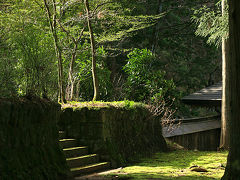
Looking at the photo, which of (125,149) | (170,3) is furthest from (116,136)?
(170,3)

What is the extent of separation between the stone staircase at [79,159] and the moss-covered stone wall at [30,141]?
2.17ft

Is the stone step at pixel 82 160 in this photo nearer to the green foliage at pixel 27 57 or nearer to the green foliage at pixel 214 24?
the green foliage at pixel 27 57

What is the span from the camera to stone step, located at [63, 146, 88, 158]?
6680 millimetres

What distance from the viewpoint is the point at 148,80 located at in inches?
475

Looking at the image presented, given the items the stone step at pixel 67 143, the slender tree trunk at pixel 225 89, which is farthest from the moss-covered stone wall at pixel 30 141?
the slender tree trunk at pixel 225 89

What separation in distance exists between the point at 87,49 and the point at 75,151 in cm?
565

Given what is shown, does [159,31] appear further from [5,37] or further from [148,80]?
[5,37]

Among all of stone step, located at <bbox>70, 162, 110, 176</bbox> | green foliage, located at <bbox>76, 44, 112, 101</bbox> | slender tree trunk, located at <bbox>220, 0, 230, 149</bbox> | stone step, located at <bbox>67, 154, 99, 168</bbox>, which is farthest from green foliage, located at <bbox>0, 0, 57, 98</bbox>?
slender tree trunk, located at <bbox>220, 0, 230, 149</bbox>

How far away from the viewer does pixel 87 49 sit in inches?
467

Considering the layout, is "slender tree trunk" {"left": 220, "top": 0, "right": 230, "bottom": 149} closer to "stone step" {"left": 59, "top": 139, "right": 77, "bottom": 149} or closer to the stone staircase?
the stone staircase

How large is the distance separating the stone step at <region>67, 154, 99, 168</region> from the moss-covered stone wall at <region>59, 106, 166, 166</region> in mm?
263

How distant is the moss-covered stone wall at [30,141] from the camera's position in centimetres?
439

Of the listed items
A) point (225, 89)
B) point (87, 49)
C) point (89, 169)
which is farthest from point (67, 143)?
point (225, 89)

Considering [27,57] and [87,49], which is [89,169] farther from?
[87,49]
